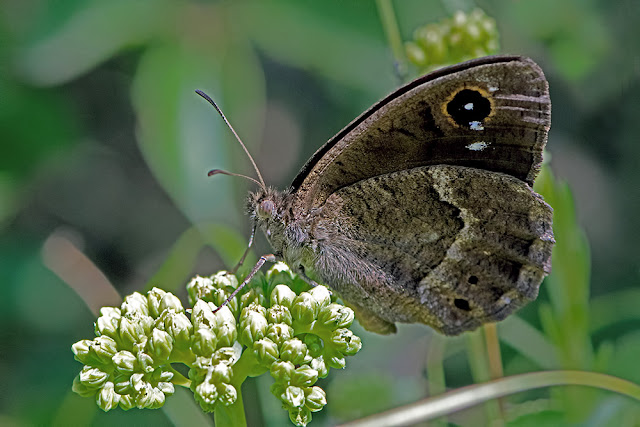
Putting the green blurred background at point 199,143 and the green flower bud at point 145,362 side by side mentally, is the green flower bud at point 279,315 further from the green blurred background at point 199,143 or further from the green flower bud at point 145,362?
the green blurred background at point 199,143

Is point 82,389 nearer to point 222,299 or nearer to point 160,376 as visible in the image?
point 160,376

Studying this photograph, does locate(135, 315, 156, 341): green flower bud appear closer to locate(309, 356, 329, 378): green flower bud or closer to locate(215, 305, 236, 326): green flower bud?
locate(215, 305, 236, 326): green flower bud

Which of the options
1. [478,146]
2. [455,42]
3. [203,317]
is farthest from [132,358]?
[455,42]

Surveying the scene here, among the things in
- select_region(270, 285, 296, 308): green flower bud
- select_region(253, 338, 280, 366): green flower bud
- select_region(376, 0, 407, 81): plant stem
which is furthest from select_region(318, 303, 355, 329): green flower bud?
select_region(376, 0, 407, 81): plant stem

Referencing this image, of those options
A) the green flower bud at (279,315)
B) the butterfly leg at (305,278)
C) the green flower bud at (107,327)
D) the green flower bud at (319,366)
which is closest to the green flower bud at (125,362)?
the green flower bud at (107,327)

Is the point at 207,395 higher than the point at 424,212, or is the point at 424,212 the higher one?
the point at 424,212

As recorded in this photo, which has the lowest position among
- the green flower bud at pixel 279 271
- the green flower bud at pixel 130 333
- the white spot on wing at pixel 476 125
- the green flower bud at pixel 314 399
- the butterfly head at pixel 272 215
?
the green flower bud at pixel 314 399

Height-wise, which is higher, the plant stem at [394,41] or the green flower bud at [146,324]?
the plant stem at [394,41]
